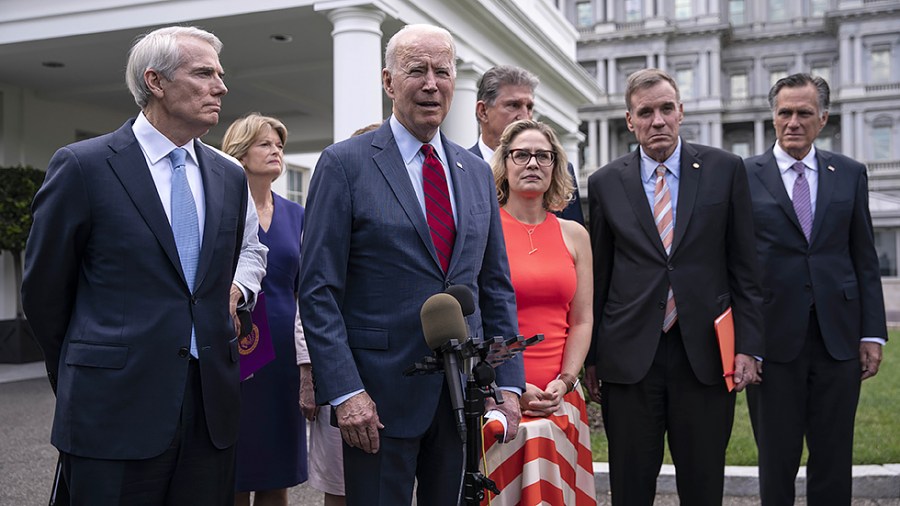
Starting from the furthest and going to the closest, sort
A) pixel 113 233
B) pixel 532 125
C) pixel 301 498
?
pixel 301 498
pixel 532 125
pixel 113 233

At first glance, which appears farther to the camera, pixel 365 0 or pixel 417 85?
pixel 365 0

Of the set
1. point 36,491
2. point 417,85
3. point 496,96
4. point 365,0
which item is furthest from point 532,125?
point 365,0

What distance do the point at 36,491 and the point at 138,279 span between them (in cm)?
413

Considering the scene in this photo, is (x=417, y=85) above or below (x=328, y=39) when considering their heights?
below

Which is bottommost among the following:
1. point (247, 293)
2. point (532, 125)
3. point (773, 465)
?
point (773, 465)

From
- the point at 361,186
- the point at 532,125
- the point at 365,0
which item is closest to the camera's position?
the point at 361,186

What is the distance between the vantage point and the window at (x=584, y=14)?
6719cm

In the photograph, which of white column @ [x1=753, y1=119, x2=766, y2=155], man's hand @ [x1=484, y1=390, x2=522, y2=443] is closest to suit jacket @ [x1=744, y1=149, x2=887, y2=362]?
man's hand @ [x1=484, y1=390, x2=522, y2=443]

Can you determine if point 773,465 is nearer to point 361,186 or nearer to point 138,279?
point 361,186

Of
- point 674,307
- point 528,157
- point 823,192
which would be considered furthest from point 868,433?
point 528,157

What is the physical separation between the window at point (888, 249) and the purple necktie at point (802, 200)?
125 feet

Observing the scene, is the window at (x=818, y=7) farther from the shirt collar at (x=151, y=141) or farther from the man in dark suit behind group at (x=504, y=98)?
the shirt collar at (x=151, y=141)

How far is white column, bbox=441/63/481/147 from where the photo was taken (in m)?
11.7

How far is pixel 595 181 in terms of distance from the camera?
4.02 m
